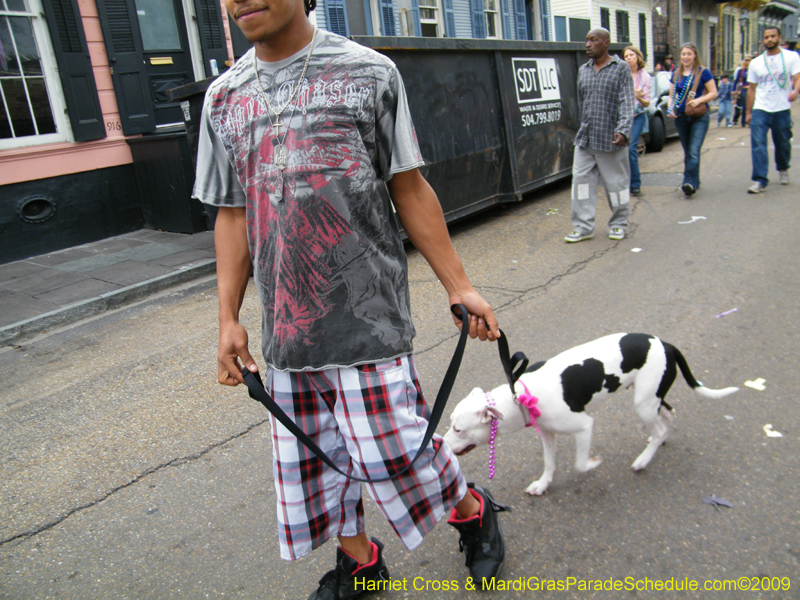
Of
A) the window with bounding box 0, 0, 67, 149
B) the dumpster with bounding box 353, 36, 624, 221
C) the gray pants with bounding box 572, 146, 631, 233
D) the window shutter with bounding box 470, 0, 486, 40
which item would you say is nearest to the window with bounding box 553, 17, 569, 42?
the window shutter with bounding box 470, 0, 486, 40

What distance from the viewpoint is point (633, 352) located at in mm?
2504

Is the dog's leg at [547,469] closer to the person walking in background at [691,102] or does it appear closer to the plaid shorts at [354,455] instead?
the plaid shorts at [354,455]

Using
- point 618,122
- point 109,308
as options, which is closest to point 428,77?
point 618,122

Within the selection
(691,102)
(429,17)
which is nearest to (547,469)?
(691,102)

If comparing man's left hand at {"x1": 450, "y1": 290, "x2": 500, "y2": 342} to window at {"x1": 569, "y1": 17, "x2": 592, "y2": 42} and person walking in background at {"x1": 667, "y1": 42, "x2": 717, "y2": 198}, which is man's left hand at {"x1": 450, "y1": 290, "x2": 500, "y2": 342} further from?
window at {"x1": 569, "y1": 17, "x2": 592, "y2": 42}

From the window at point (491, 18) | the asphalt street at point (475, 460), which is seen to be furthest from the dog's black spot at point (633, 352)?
the window at point (491, 18)

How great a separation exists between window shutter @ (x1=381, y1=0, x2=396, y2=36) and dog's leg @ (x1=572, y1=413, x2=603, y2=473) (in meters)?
12.6

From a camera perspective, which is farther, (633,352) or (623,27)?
(623,27)

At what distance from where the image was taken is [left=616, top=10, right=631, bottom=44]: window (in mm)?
24469

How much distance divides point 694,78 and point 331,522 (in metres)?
7.41

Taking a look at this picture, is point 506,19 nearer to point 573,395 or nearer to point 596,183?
point 596,183

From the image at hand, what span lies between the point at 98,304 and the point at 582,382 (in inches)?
194

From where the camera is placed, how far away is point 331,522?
1.98 meters

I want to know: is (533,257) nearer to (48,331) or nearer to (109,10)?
(48,331)
